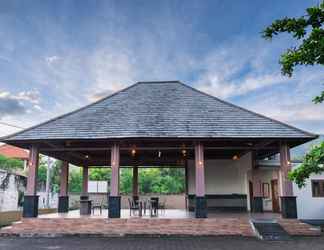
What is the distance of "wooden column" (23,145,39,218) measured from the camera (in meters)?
11.7

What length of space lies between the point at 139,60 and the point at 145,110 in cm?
419

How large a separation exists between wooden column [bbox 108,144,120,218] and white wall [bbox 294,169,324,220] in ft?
28.2

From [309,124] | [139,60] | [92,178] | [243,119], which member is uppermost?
[139,60]

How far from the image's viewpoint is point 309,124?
2503 centimetres

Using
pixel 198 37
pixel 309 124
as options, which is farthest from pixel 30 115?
pixel 309 124

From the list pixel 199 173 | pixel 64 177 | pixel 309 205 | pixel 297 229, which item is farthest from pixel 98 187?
pixel 297 229

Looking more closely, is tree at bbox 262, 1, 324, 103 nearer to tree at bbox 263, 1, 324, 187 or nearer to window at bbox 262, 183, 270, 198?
tree at bbox 263, 1, 324, 187

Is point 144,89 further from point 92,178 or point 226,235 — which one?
point 92,178

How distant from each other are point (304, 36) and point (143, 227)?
27.5 feet

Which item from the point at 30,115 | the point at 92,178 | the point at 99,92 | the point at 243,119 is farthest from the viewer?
the point at 92,178

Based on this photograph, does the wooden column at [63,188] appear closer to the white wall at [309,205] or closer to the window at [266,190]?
the window at [266,190]

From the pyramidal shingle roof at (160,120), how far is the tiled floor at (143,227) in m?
3.06

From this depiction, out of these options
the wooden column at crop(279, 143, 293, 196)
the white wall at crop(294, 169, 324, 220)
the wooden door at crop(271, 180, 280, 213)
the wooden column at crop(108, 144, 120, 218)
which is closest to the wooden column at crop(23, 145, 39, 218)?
the wooden column at crop(108, 144, 120, 218)

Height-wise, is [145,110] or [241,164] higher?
[145,110]
